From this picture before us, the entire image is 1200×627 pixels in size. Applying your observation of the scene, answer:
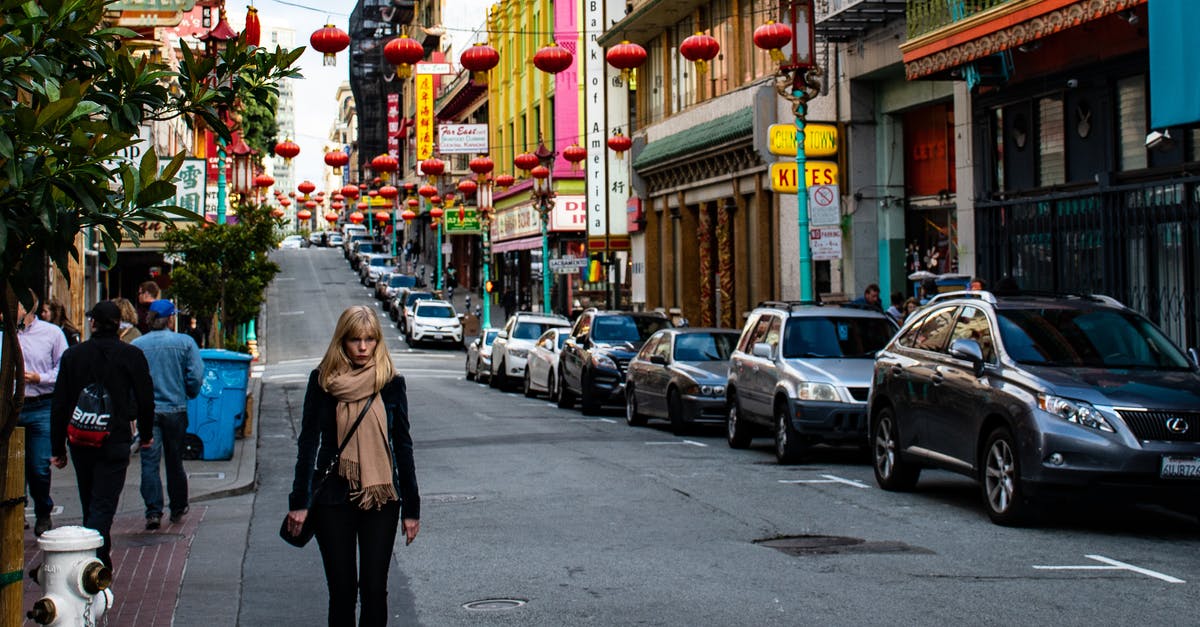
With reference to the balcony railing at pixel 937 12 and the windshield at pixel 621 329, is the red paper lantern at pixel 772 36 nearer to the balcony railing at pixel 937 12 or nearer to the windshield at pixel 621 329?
the balcony railing at pixel 937 12

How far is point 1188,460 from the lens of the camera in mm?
11164

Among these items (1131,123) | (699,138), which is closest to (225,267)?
(699,138)

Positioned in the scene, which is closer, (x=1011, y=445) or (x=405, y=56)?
(x=1011, y=445)

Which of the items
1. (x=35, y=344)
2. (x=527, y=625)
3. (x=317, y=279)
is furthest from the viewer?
(x=317, y=279)

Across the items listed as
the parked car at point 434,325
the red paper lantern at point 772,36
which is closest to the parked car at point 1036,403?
the red paper lantern at point 772,36

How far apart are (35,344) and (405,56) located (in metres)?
13.7

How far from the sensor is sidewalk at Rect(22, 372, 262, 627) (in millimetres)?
9203

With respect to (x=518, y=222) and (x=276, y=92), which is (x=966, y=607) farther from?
(x=518, y=222)

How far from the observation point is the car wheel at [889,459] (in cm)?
1406

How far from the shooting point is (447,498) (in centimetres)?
1422

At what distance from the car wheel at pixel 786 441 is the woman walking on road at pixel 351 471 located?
35.1 ft

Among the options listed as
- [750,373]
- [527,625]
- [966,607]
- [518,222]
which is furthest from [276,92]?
[518,222]

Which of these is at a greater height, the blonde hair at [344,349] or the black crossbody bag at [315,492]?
the blonde hair at [344,349]

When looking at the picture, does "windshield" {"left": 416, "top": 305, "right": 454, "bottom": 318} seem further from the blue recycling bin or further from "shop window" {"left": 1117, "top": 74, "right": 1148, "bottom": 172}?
the blue recycling bin
